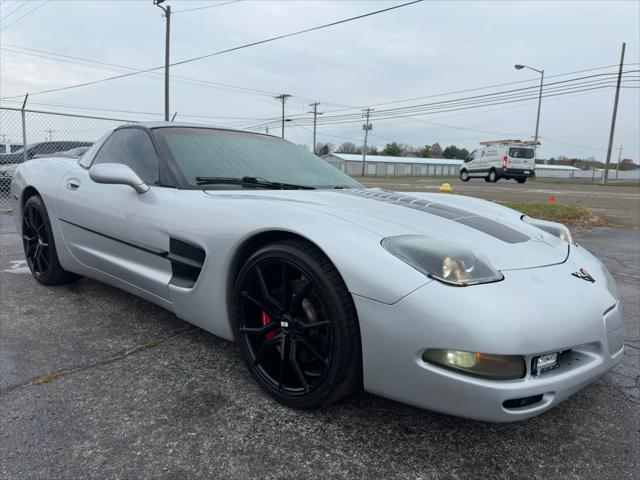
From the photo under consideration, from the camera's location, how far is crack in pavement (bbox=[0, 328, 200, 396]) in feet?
6.73

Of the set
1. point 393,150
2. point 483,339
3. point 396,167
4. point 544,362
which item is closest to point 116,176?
point 483,339

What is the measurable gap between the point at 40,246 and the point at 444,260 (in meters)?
3.17

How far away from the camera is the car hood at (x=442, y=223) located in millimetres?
1818

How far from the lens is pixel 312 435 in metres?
1.73

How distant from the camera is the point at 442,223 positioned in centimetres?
204

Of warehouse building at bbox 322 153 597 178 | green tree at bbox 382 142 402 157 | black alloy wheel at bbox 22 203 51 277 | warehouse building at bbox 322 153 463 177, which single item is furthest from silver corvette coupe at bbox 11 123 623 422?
green tree at bbox 382 142 402 157

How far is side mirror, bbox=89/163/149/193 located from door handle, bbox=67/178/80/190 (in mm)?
683

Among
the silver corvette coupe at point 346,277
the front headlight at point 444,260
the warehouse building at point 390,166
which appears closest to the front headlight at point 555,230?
the silver corvette coupe at point 346,277

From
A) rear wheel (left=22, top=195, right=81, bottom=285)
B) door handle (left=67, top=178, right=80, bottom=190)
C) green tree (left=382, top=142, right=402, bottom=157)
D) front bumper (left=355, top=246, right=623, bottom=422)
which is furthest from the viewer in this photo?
green tree (left=382, top=142, right=402, bottom=157)

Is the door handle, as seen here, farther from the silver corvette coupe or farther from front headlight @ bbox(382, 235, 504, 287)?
front headlight @ bbox(382, 235, 504, 287)

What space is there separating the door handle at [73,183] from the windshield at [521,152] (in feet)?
81.2

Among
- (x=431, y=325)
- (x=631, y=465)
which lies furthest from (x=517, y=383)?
(x=631, y=465)

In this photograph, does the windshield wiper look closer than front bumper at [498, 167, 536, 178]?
Yes

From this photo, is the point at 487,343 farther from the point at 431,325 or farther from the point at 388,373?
the point at 388,373
